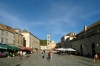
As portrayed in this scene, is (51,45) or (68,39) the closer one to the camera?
(68,39)

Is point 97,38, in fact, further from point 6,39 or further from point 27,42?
point 27,42

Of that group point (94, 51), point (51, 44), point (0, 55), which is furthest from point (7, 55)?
point (51, 44)

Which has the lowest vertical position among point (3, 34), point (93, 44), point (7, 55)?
point (7, 55)

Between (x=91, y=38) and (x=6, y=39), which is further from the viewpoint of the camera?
(x=6, y=39)

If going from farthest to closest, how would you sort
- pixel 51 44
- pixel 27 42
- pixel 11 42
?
pixel 51 44 → pixel 27 42 → pixel 11 42

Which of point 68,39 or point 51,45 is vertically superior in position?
point 68,39

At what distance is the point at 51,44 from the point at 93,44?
10941 cm

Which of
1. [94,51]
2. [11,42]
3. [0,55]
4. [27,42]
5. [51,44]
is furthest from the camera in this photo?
[51,44]

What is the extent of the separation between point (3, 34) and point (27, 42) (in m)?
37.3

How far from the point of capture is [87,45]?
49.5 meters

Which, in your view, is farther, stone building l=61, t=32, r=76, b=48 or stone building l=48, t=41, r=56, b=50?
stone building l=48, t=41, r=56, b=50

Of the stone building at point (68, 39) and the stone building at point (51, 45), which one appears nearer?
the stone building at point (68, 39)

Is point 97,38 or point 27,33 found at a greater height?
point 27,33

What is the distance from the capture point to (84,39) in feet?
173
